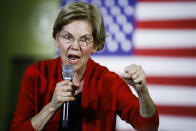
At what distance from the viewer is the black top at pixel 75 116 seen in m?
0.79

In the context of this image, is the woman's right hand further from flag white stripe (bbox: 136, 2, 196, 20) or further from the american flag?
flag white stripe (bbox: 136, 2, 196, 20)

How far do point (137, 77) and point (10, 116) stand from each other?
2218 millimetres

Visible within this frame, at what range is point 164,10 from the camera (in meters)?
1.53

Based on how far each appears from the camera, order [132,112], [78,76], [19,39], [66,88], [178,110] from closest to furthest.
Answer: [66,88]
[132,112]
[78,76]
[178,110]
[19,39]

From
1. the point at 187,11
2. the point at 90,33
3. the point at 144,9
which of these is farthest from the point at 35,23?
the point at 90,33

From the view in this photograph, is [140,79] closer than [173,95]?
Yes

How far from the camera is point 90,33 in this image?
2.70 ft

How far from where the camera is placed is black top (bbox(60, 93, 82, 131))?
789mm

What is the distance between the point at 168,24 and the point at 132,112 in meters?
0.92

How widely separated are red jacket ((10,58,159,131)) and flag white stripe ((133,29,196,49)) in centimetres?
69

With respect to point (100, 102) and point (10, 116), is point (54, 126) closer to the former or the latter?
point (100, 102)

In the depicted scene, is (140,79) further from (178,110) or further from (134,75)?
(178,110)

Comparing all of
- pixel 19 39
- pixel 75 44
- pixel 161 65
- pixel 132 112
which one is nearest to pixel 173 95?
pixel 161 65

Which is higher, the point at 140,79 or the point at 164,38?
the point at 164,38
